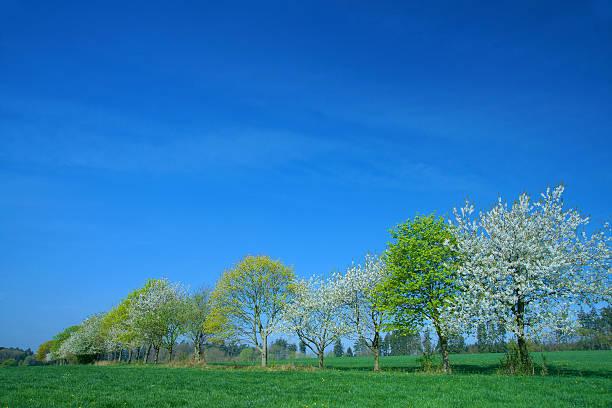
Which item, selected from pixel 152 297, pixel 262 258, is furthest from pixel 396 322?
pixel 152 297

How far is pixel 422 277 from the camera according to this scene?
31.2m

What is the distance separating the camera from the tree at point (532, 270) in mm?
23594

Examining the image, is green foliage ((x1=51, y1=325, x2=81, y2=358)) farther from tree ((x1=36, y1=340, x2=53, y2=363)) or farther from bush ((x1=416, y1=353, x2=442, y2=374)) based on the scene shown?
bush ((x1=416, y1=353, x2=442, y2=374))

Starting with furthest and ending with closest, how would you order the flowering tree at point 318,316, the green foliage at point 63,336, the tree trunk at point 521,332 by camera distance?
the green foliage at point 63,336 < the flowering tree at point 318,316 < the tree trunk at point 521,332

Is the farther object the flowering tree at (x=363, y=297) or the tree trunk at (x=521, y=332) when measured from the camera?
the flowering tree at (x=363, y=297)

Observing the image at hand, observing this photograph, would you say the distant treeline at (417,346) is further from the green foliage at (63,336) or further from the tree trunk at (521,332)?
the green foliage at (63,336)

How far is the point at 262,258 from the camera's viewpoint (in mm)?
44250

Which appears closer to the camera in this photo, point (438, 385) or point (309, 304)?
point (438, 385)

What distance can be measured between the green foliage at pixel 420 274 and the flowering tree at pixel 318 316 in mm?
6901

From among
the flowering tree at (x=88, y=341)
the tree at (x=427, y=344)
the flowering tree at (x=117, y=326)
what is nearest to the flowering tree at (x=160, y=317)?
the flowering tree at (x=117, y=326)

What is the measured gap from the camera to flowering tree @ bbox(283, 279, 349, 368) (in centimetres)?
3853

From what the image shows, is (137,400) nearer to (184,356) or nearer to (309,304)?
(309,304)

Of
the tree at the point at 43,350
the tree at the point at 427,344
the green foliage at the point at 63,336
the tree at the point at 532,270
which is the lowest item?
the tree at the point at 43,350

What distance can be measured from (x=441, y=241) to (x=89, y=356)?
295 ft
